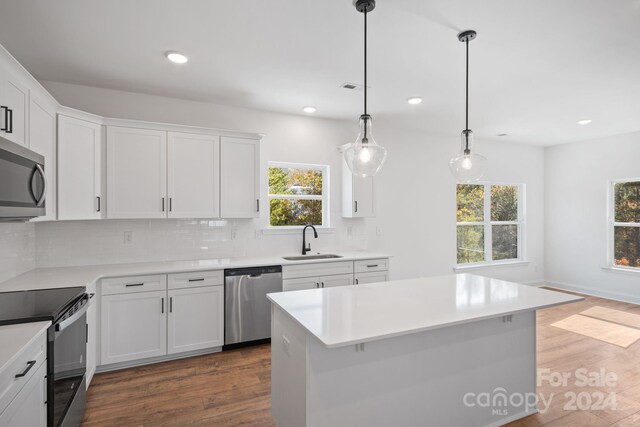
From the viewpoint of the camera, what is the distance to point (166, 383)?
2.85 metres

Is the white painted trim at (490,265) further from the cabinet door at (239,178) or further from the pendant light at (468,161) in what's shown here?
the cabinet door at (239,178)

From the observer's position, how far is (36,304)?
6.32ft

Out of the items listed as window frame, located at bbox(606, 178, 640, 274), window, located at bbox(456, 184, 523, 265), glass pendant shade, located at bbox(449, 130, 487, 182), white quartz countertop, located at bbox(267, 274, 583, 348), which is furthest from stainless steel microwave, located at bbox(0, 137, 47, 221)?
window frame, located at bbox(606, 178, 640, 274)

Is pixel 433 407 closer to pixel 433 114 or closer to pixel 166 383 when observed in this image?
pixel 166 383

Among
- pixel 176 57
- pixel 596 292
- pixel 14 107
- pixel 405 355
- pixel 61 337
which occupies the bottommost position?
pixel 596 292

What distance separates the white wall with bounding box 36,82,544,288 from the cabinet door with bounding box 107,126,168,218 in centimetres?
34

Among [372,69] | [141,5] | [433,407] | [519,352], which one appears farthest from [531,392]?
[141,5]

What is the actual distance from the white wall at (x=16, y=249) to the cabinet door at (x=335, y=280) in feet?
8.83

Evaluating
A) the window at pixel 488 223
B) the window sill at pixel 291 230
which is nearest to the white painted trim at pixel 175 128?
the window sill at pixel 291 230

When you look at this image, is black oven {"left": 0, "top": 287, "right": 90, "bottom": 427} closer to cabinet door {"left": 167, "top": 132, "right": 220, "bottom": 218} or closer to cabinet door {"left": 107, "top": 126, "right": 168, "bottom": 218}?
cabinet door {"left": 107, "top": 126, "right": 168, "bottom": 218}

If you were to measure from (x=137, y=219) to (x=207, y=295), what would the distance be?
109 centimetres

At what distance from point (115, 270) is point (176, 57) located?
1.92 meters

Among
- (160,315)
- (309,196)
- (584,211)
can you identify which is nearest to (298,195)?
(309,196)

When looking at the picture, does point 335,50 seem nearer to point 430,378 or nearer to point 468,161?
point 468,161
